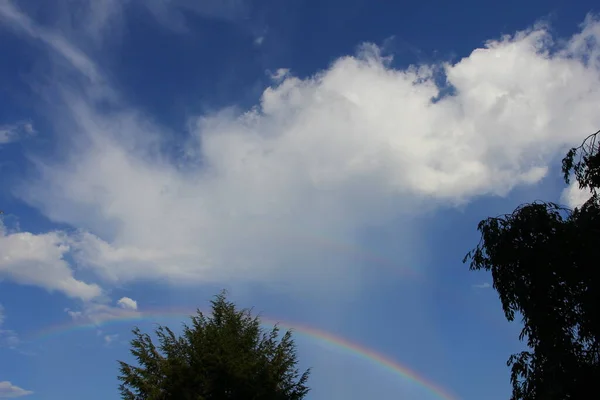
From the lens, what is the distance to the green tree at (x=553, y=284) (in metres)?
14.7

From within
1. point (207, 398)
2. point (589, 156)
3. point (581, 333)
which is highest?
point (589, 156)

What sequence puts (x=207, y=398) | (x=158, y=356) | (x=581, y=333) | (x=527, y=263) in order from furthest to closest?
(x=158, y=356) → (x=207, y=398) → (x=527, y=263) → (x=581, y=333)

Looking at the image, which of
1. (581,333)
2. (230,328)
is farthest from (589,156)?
(230,328)

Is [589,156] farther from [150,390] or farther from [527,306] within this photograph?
[150,390]

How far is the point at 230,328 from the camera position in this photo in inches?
959

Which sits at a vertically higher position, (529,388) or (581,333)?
(581,333)

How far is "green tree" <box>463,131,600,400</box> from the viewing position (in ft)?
48.2

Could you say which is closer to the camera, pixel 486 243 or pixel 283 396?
pixel 486 243

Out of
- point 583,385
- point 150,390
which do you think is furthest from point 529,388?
point 150,390

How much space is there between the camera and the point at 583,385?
48.1ft

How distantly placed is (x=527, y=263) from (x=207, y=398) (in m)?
14.5

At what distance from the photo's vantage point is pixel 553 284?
53.7ft

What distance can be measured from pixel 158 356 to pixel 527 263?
17.9 metres

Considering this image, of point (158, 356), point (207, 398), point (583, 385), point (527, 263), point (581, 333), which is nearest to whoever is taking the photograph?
point (583, 385)
